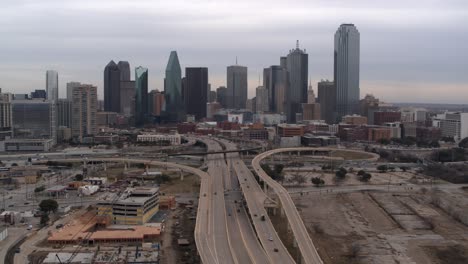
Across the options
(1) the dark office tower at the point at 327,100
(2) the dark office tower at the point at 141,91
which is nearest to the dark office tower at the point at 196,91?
(2) the dark office tower at the point at 141,91

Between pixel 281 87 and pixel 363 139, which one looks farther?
pixel 281 87

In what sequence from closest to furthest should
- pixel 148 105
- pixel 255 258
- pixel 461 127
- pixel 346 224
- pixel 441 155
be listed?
pixel 255 258 → pixel 346 224 → pixel 441 155 → pixel 461 127 → pixel 148 105

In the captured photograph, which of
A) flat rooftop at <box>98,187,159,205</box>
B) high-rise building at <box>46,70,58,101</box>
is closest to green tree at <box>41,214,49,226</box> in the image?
flat rooftop at <box>98,187,159,205</box>

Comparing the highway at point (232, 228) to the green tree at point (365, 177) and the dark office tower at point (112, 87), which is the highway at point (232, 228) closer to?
the green tree at point (365, 177)

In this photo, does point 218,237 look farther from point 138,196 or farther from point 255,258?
point 138,196

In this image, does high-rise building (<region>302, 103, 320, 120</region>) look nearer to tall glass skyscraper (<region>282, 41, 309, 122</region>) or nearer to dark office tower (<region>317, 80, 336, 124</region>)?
dark office tower (<region>317, 80, 336, 124</region>)

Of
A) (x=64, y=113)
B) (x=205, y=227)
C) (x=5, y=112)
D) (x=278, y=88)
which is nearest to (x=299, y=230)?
(x=205, y=227)

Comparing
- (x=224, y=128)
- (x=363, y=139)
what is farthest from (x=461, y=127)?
(x=224, y=128)
